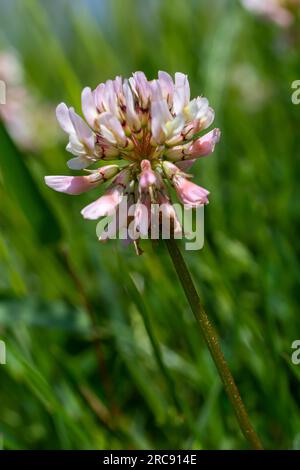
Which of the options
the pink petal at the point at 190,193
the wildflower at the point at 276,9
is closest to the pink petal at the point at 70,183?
the pink petal at the point at 190,193

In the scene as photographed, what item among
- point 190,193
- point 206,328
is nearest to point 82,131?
point 190,193

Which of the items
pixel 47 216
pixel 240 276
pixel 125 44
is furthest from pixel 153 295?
pixel 125 44

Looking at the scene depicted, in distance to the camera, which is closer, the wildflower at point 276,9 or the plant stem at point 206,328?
the plant stem at point 206,328

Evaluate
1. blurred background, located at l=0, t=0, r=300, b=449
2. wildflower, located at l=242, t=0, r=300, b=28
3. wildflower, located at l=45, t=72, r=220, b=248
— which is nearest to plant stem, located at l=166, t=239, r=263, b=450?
wildflower, located at l=45, t=72, r=220, b=248

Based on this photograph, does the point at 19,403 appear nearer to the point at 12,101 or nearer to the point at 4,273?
the point at 4,273

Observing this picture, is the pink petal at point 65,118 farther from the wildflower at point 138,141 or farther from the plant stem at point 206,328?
the plant stem at point 206,328
